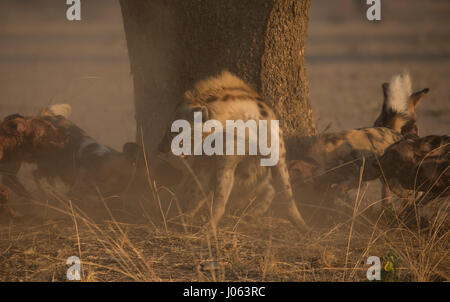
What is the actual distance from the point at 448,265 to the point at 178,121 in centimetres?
228

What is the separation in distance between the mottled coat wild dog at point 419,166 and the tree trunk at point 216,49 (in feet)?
3.35

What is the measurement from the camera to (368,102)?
1252 cm

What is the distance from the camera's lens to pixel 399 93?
5629mm

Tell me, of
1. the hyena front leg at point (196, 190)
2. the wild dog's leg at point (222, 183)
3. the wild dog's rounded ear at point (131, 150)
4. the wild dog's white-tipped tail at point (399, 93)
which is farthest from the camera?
the wild dog's white-tipped tail at point (399, 93)

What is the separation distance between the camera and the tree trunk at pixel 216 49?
5055 millimetres

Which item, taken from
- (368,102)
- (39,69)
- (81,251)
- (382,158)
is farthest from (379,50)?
(81,251)

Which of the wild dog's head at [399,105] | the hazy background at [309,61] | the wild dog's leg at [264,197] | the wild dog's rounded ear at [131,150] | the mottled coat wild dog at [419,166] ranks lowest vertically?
the wild dog's leg at [264,197]

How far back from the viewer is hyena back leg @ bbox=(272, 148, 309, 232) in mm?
4500

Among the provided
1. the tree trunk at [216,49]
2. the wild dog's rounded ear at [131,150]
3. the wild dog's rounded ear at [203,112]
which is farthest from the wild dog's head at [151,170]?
the wild dog's rounded ear at [203,112]

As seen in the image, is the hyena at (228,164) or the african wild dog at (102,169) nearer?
the hyena at (228,164)

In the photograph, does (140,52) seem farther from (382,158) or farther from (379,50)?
(379,50)

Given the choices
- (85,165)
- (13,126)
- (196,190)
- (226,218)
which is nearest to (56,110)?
(13,126)

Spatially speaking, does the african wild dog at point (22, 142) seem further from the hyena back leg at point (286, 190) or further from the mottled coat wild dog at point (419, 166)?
the mottled coat wild dog at point (419, 166)

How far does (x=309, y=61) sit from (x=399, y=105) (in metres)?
14.9
